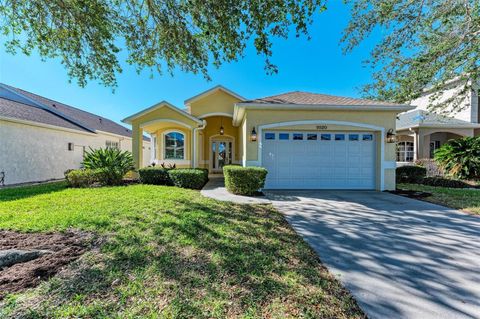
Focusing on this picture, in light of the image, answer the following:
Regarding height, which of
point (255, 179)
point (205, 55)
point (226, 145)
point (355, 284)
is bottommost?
point (355, 284)

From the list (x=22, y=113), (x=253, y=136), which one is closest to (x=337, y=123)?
(x=253, y=136)

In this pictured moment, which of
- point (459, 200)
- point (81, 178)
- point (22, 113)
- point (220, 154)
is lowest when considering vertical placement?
point (459, 200)

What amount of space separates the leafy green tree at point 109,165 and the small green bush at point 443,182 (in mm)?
15418

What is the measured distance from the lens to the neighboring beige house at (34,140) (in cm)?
1072

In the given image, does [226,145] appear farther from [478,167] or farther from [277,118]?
[478,167]

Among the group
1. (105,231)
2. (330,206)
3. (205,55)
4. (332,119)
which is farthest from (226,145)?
(105,231)

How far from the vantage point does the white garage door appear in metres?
9.57

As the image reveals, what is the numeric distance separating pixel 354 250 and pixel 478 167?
12368mm

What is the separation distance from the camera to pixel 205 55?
6980mm

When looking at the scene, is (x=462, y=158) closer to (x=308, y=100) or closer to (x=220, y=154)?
(x=308, y=100)

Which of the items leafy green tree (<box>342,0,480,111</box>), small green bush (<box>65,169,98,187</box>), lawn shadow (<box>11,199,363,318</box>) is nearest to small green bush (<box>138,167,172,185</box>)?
small green bush (<box>65,169,98,187</box>)

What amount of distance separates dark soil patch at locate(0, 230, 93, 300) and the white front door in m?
12.8

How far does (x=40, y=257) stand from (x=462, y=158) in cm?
1658

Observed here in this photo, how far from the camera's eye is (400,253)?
3609mm
